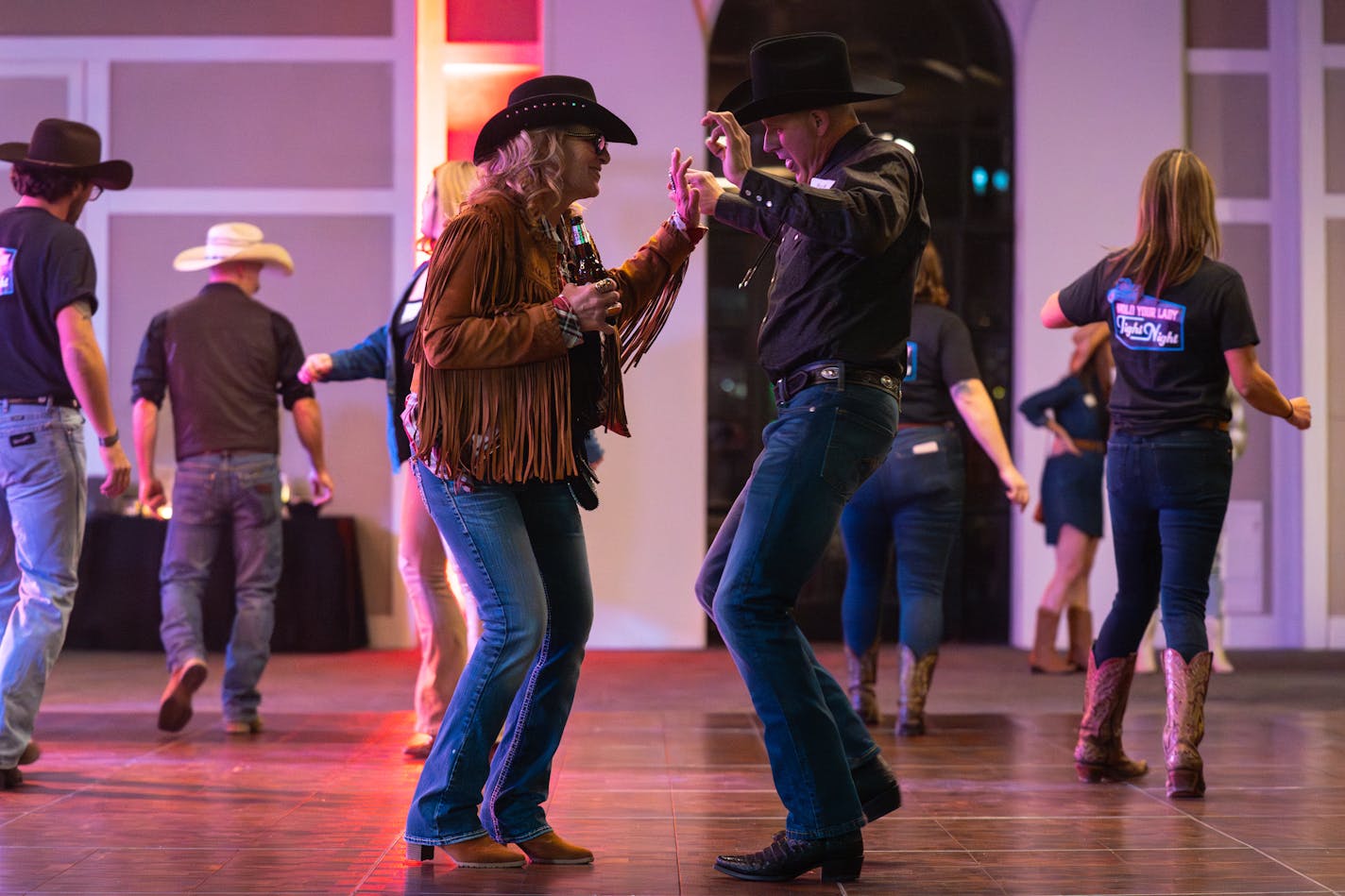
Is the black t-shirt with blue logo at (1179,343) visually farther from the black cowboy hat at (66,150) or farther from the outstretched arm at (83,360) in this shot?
the black cowboy hat at (66,150)

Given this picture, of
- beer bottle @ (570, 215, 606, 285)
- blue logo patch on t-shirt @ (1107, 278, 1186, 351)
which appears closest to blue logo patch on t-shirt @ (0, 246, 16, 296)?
beer bottle @ (570, 215, 606, 285)

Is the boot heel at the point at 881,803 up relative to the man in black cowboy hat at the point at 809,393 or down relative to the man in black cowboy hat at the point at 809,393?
down

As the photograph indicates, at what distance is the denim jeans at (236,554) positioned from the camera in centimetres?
437

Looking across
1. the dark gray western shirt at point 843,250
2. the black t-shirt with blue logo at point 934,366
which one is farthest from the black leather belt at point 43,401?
the black t-shirt with blue logo at point 934,366

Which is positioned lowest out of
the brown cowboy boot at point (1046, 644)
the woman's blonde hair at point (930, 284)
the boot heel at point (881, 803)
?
the brown cowboy boot at point (1046, 644)

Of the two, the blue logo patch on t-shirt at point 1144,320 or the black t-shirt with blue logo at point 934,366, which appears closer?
the blue logo patch on t-shirt at point 1144,320

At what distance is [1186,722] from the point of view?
132 inches

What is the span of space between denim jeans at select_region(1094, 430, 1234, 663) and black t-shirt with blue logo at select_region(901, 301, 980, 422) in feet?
3.21

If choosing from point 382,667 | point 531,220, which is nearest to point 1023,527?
point 382,667

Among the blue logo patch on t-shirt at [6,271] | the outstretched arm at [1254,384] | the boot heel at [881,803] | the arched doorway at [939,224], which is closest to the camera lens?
the boot heel at [881,803]

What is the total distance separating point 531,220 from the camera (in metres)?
2.66

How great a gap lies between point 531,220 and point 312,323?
468cm

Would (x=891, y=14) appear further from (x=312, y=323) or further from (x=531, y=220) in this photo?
(x=531, y=220)

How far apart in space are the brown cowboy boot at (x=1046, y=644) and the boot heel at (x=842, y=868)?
12.3 ft
